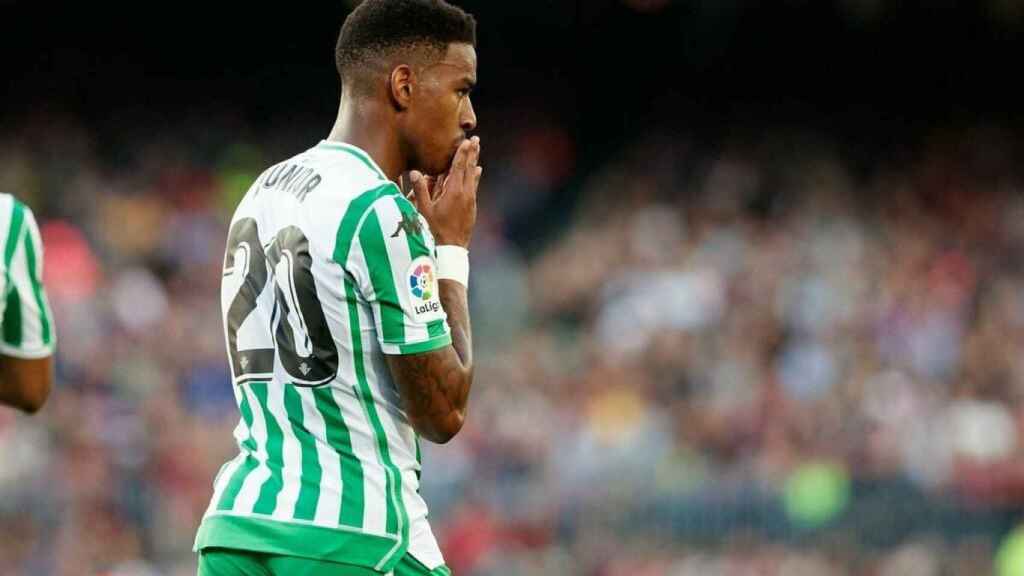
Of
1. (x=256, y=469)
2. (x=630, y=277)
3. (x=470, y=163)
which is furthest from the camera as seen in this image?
(x=630, y=277)

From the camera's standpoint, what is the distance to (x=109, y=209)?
47.6 ft

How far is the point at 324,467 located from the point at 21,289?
2.62 ft

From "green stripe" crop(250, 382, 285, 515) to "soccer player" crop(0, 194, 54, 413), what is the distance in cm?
53

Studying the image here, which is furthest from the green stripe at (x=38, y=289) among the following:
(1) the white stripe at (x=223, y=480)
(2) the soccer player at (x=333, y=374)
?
(1) the white stripe at (x=223, y=480)

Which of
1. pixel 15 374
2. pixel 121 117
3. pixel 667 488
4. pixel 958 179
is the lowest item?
pixel 667 488

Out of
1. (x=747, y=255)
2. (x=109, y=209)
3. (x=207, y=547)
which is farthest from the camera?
(x=109, y=209)

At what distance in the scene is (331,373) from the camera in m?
3.54

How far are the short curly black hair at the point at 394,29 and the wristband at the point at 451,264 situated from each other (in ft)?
1.46

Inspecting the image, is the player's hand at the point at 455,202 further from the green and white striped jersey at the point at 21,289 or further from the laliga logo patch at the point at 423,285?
the green and white striped jersey at the point at 21,289

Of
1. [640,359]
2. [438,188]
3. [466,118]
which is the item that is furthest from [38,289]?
[640,359]

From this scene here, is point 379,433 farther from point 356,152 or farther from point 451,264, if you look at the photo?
point 356,152

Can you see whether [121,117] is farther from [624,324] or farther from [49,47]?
[624,324]

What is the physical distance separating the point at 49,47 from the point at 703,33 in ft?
21.4

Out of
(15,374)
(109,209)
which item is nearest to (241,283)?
(15,374)
